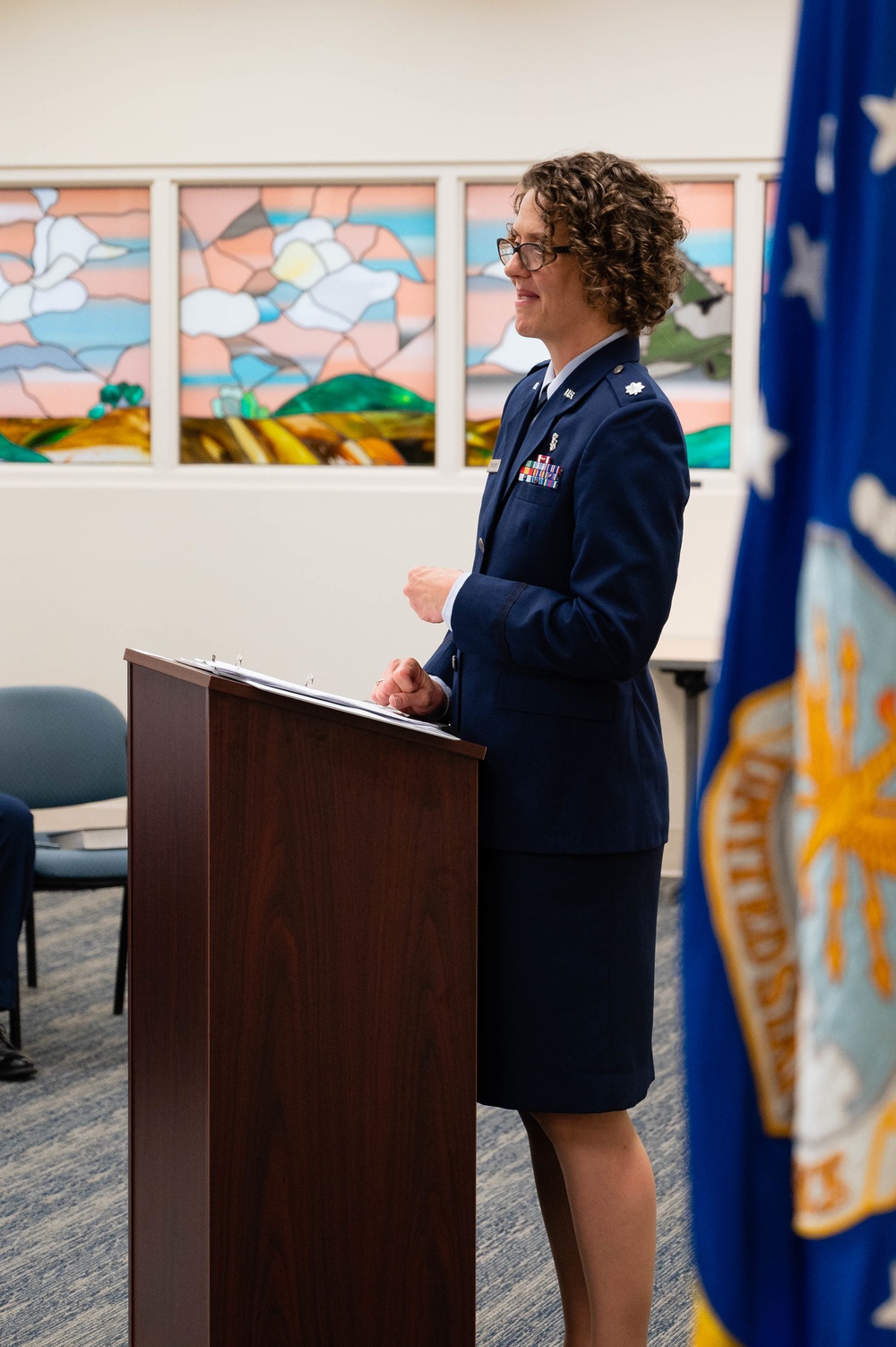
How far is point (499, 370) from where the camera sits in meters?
5.44

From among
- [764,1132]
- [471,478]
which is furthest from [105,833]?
[764,1132]

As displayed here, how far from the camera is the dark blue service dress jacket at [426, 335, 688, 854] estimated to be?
146 cm

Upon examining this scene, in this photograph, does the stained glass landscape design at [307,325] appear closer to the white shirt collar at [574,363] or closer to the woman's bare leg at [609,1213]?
the white shirt collar at [574,363]

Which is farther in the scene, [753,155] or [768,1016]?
[753,155]

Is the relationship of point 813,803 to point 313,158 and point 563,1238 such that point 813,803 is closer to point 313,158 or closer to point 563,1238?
point 563,1238

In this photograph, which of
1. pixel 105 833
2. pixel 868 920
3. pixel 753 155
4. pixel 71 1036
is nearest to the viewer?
pixel 868 920

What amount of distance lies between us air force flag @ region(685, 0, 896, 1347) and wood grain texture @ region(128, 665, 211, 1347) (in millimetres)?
849

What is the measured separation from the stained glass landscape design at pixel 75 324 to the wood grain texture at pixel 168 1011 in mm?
3998

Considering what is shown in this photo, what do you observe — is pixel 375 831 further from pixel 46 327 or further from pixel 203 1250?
pixel 46 327

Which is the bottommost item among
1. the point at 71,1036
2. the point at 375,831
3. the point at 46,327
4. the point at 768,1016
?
the point at 71,1036

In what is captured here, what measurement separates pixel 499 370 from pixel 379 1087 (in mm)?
4265

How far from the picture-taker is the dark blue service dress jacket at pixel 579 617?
1459mm

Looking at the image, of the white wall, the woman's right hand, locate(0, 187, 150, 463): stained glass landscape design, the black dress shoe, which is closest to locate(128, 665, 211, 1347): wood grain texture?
the woman's right hand

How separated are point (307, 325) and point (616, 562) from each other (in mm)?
4268
